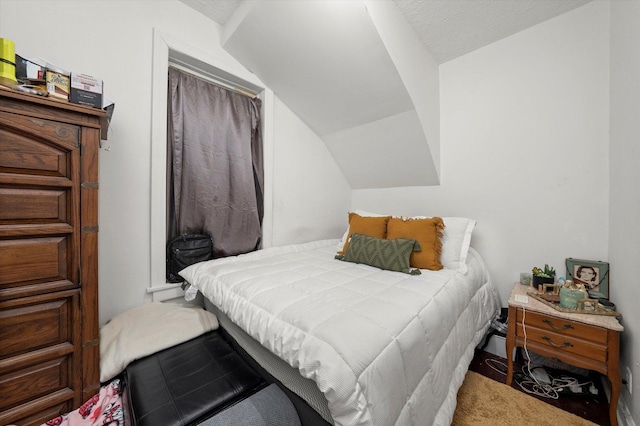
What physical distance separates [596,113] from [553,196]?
0.60 metres

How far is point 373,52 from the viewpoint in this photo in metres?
1.77

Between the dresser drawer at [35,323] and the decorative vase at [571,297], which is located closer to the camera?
the dresser drawer at [35,323]

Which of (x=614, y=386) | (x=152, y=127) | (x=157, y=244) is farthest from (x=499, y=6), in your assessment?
(x=157, y=244)

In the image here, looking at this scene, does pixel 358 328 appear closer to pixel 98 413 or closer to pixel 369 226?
pixel 98 413

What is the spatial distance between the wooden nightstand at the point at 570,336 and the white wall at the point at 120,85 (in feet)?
7.96

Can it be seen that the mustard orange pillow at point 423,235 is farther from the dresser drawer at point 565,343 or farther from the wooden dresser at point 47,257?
the wooden dresser at point 47,257

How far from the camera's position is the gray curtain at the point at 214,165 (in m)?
1.81

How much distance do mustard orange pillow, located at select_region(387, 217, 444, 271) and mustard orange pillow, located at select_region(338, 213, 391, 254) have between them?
62mm

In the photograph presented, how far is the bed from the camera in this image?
2.44 feet

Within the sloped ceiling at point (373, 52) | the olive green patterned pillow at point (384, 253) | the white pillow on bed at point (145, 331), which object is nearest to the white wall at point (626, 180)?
the sloped ceiling at point (373, 52)

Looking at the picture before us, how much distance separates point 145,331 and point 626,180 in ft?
8.94

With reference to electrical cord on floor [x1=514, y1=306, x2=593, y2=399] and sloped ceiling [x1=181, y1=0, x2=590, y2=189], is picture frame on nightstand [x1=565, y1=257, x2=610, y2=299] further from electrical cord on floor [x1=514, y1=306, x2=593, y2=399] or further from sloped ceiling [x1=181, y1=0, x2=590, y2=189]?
sloped ceiling [x1=181, y1=0, x2=590, y2=189]

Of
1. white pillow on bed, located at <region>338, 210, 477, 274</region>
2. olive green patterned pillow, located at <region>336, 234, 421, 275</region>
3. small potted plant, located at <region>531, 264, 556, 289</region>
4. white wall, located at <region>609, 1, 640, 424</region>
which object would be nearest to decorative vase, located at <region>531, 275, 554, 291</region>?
small potted plant, located at <region>531, 264, 556, 289</region>

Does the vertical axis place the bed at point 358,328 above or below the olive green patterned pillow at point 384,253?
below
